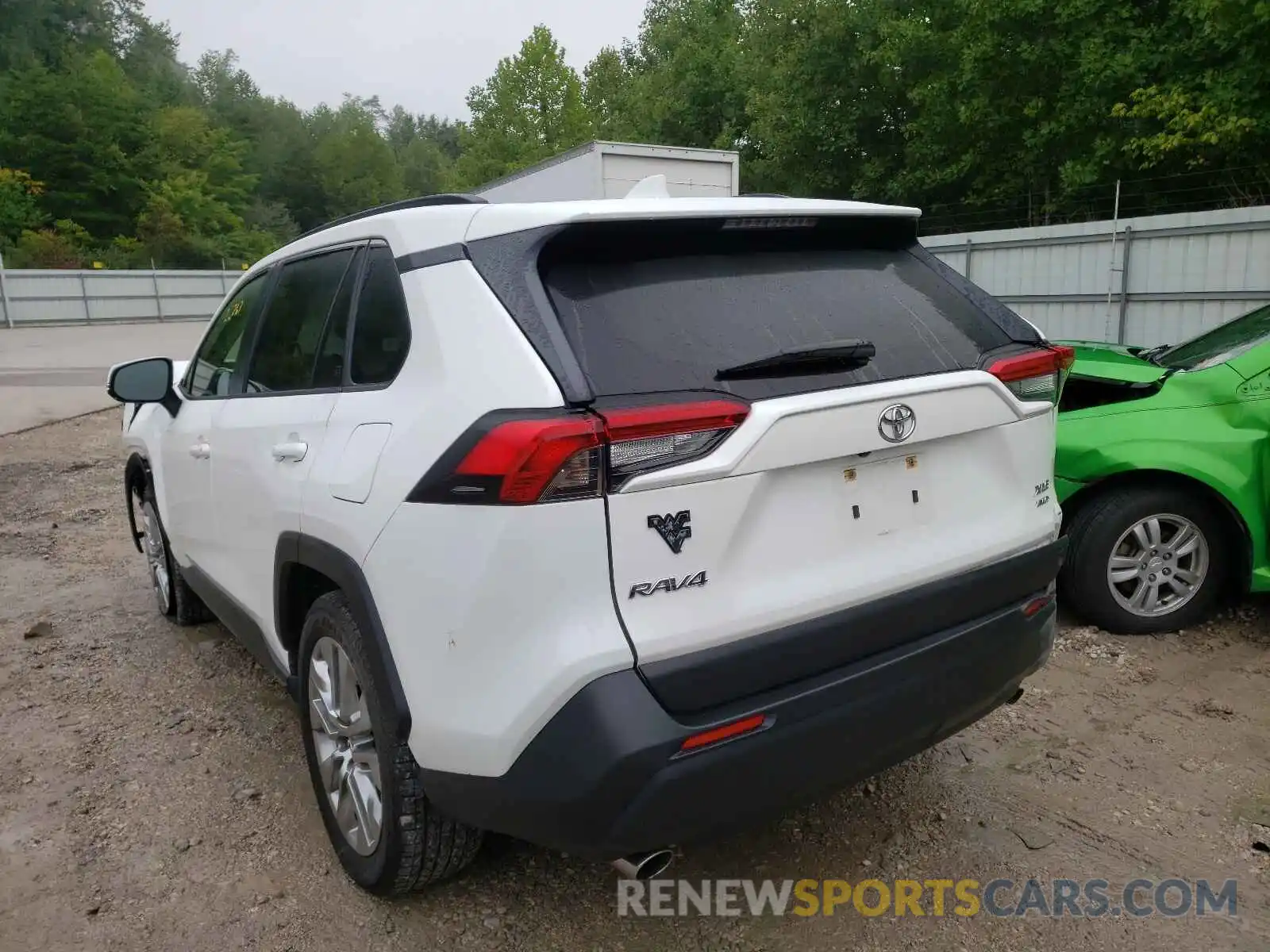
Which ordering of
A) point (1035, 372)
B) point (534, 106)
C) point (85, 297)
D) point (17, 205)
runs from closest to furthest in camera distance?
point (1035, 372), point (85, 297), point (534, 106), point (17, 205)

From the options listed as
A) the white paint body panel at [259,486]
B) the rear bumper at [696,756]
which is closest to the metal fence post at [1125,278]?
the rear bumper at [696,756]

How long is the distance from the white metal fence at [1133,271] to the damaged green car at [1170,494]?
216 inches

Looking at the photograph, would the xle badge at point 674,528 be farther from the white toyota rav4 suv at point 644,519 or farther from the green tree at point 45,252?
the green tree at point 45,252

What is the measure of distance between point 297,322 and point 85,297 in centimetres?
3394

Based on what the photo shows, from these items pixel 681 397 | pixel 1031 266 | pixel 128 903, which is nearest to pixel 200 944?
pixel 128 903

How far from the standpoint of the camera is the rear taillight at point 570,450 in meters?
1.81

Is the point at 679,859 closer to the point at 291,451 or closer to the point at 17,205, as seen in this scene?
the point at 291,451

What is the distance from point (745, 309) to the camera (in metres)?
2.18

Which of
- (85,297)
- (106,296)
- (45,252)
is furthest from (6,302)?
(45,252)

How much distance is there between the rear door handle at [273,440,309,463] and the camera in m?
2.59

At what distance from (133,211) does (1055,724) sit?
178 feet

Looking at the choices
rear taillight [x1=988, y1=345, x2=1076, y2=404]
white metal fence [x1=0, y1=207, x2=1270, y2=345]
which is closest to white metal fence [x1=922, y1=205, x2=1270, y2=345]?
white metal fence [x1=0, y1=207, x2=1270, y2=345]

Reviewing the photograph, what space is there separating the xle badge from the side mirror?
2.77 meters

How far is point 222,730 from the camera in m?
3.54
